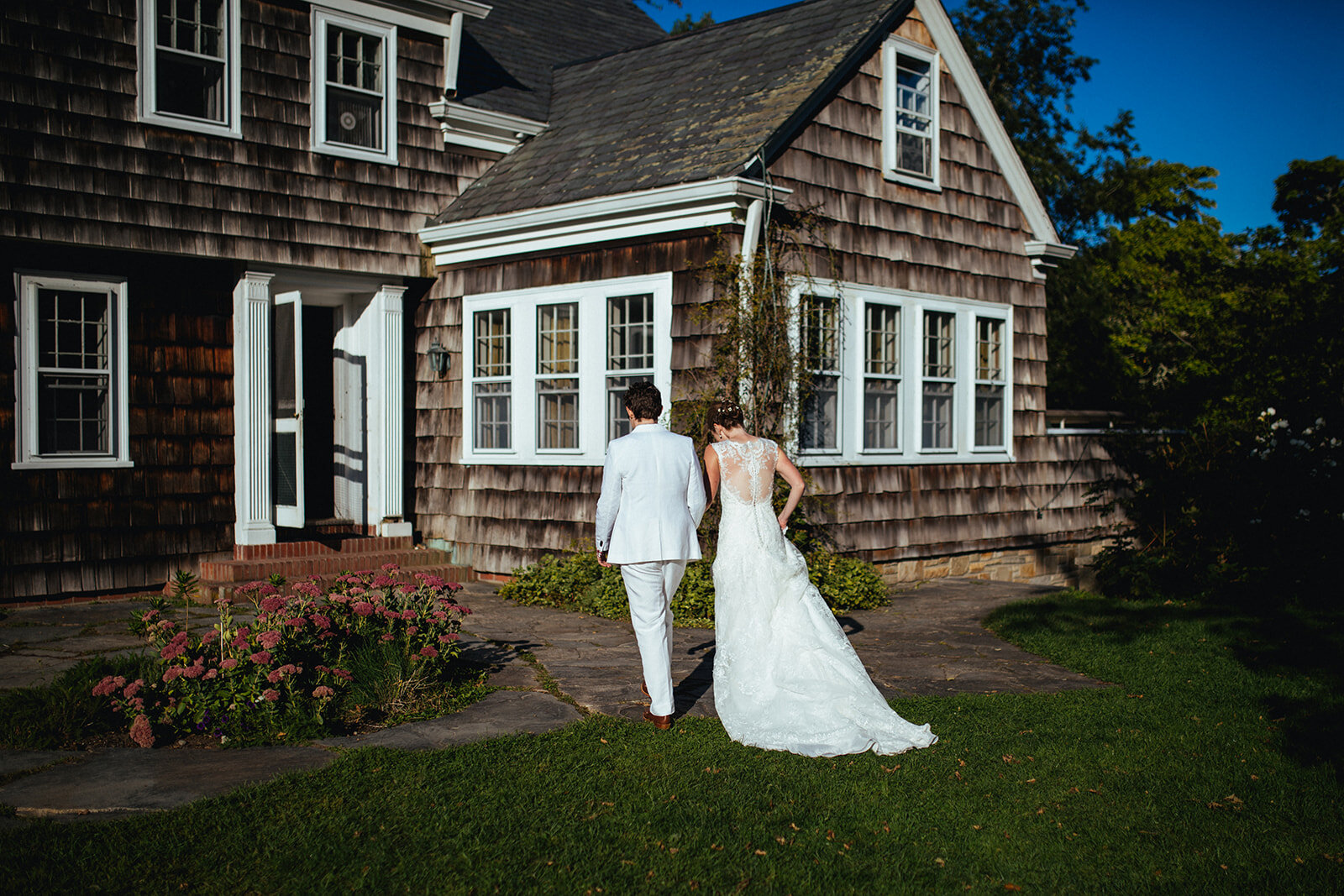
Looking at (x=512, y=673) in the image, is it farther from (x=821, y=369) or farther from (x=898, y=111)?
(x=898, y=111)

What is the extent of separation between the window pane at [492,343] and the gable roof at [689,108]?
106 centimetres

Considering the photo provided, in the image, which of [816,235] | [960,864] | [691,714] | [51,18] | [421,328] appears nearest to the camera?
[960,864]

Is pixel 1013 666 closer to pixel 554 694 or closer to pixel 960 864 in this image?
pixel 554 694

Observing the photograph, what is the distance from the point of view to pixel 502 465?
1156 cm

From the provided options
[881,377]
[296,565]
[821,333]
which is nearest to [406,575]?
[296,565]

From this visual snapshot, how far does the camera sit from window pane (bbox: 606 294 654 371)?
10.6 meters

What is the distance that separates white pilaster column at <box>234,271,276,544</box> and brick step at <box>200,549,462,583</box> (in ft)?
1.41

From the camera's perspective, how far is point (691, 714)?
604cm

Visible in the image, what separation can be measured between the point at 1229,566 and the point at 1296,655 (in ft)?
10.5

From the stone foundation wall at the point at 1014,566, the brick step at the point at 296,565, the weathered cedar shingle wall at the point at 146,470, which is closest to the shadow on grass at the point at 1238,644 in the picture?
the stone foundation wall at the point at 1014,566

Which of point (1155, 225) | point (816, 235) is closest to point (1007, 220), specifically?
point (816, 235)

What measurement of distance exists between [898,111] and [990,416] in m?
3.55

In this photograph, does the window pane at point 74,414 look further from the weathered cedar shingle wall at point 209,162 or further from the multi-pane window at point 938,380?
the multi-pane window at point 938,380

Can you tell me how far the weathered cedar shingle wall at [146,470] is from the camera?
9.66 m
